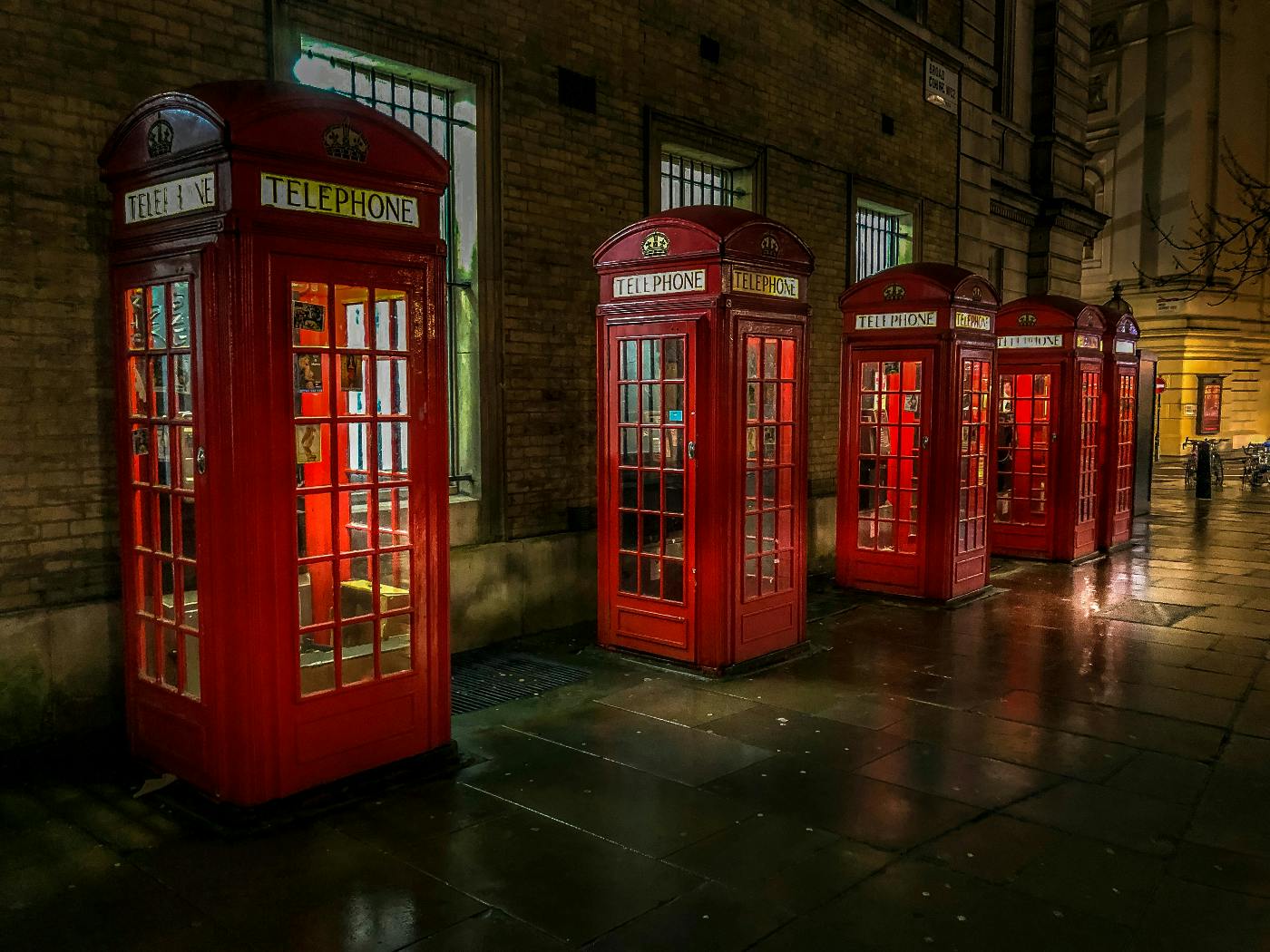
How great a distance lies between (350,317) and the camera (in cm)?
549

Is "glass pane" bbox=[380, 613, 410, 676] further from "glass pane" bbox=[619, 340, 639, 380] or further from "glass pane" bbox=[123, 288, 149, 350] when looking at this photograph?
"glass pane" bbox=[619, 340, 639, 380]

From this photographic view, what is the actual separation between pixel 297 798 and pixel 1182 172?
34.6m

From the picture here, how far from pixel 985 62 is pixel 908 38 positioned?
8.68 feet

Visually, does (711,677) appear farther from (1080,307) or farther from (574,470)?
(1080,307)

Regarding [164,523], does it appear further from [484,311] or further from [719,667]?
[719,667]

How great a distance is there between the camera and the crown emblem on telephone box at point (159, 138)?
14.7 feet

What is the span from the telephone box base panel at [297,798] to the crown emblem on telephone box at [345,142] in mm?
2872

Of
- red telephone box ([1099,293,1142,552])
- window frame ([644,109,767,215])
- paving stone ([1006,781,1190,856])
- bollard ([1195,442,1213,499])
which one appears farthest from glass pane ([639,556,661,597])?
bollard ([1195,442,1213,499])

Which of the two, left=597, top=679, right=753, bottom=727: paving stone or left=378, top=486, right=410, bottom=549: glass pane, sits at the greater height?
left=378, top=486, right=410, bottom=549: glass pane

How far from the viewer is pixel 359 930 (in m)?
3.62

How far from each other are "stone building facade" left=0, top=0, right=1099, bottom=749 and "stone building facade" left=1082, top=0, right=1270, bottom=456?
19.8m

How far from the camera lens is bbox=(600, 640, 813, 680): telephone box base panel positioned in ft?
22.6

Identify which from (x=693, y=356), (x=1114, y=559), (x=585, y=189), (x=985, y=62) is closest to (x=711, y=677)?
(x=693, y=356)

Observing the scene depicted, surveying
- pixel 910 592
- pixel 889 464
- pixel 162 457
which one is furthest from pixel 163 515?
pixel 910 592
